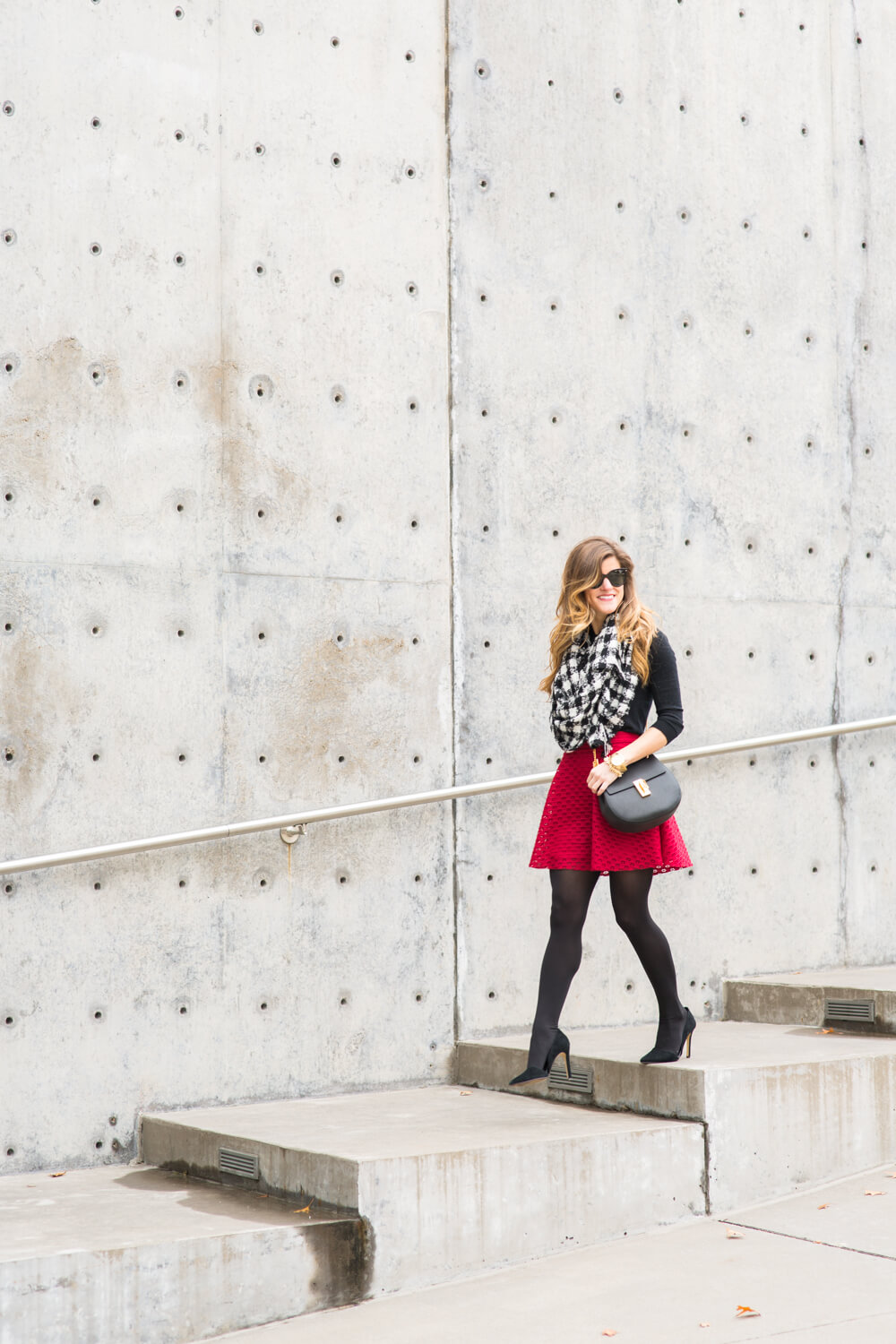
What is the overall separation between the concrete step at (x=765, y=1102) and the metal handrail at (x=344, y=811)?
944mm

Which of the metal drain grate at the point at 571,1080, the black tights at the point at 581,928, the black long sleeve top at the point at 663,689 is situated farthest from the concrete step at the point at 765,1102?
the black long sleeve top at the point at 663,689

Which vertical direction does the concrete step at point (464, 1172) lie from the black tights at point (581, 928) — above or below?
below

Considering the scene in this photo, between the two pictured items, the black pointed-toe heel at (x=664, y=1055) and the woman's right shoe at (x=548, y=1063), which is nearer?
the woman's right shoe at (x=548, y=1063)

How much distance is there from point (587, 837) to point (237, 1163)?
4.55 feet

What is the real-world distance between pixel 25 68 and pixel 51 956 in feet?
9.29

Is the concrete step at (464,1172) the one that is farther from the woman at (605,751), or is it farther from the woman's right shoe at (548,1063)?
the woman at (605,751)

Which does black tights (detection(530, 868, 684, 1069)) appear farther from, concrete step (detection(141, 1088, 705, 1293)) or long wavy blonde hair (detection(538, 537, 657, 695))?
long wavy blonde hair (detection(538, 537, 657, 695))

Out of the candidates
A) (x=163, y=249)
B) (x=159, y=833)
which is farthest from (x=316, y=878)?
(x=163, y=249)

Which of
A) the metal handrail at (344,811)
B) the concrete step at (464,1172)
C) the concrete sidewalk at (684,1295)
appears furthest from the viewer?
the metal handrail at (344,811)

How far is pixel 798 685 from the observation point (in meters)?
6.19

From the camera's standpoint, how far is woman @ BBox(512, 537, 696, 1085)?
14.5 feet

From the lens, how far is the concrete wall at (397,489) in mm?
4785

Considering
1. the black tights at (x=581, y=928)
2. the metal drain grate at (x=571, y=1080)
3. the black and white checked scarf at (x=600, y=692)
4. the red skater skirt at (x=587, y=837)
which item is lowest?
the metal drain grate at (x=571, y=1080)

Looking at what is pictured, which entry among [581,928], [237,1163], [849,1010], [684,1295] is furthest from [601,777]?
[849,1010]
